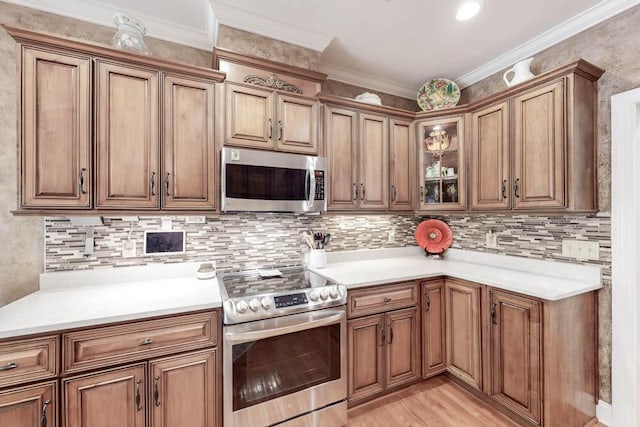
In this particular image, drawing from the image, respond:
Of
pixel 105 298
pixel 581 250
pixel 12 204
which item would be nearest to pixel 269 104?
pixel 105 298

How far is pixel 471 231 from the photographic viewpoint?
271cm

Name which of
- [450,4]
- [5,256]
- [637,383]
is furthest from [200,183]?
[637,383]

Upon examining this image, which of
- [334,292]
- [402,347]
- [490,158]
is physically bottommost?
[402,347]

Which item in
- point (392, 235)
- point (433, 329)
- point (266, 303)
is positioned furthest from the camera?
point (392, 235)

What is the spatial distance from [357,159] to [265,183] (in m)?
0.85

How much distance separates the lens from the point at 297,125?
208 centimetres

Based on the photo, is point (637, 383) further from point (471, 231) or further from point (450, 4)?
point (450, 4)

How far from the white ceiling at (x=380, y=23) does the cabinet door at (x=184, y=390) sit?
7.10 ft

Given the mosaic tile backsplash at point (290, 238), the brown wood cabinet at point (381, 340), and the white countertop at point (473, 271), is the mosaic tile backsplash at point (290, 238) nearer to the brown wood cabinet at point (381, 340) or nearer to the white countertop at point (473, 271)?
the white countertop at point (473, 271)

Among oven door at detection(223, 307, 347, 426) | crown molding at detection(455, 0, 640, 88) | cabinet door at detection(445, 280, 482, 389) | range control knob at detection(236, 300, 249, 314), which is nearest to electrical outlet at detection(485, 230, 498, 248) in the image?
cabinet door at detection(445, 280, 482, 389)

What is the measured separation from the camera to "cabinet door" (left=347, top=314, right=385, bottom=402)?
6.24 ft

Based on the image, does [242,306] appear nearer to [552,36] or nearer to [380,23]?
[380,23]

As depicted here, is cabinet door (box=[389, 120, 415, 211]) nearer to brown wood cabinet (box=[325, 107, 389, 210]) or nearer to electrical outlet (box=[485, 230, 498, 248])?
brown wood cabinet (box=[325, 107, 389, 210])

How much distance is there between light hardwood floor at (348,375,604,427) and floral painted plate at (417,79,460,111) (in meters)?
2.50
